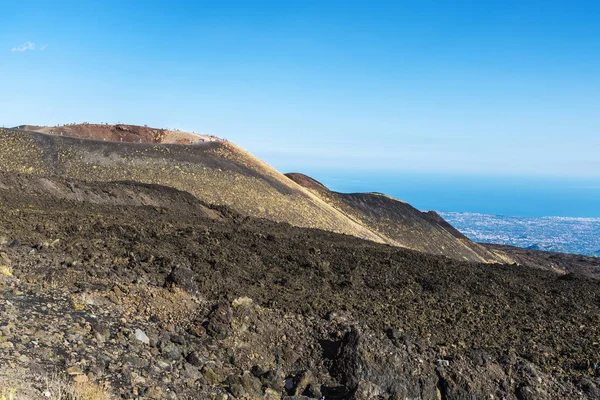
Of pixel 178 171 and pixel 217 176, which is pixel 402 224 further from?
pixel 178 171

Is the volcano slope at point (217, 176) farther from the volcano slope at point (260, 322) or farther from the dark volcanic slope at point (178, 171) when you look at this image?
the volcano slope at point (260, 322)

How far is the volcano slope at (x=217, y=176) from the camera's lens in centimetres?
3506

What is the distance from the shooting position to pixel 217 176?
126 feet

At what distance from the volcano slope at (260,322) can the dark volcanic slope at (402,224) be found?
91.4 ft

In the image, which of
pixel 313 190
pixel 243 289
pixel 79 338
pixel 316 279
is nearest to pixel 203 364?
pixel 79 338

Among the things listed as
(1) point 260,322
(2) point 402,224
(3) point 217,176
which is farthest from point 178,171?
(1) point 260,322

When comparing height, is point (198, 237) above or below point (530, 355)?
above

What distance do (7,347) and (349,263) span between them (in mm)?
10392

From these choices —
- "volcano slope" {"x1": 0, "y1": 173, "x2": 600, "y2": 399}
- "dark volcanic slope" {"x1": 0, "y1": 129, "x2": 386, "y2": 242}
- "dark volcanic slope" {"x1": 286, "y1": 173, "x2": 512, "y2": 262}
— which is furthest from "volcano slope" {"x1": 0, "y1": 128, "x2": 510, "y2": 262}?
"volcano slope" {"x1": 0, "y1": 173, "x2": 600, "y2": 399}

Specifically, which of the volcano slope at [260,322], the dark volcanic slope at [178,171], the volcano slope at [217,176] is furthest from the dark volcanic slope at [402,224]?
the volcano slope at [260,322]

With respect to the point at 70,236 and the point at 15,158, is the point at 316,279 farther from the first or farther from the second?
the point at 15,158

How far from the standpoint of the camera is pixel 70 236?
1347 cm

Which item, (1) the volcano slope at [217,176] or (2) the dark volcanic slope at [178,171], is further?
(1) the volcano slope at [217,176]

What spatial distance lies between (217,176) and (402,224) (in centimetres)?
1825
